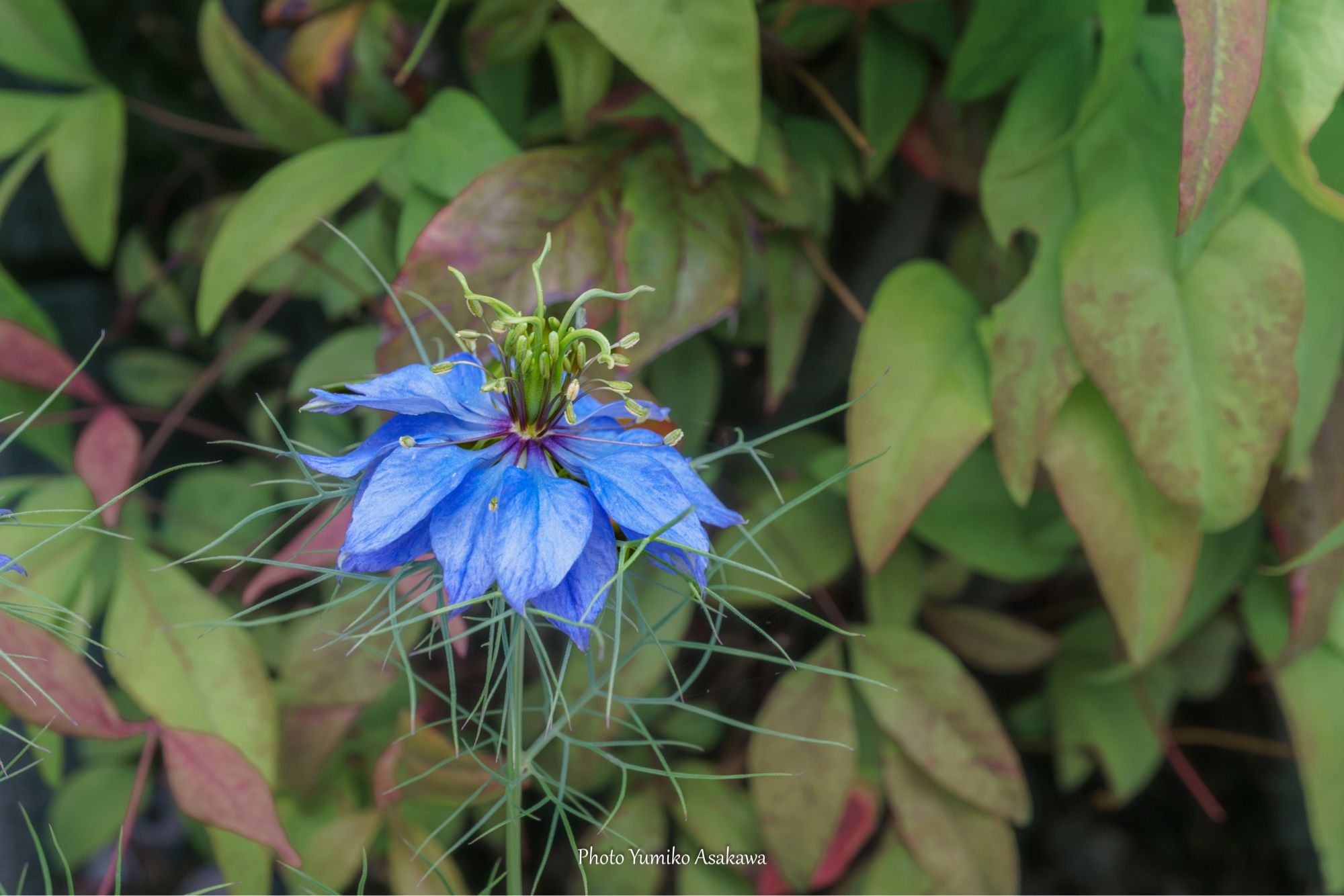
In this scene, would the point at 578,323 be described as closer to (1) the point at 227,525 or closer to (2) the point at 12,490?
(2) the point at 12,490

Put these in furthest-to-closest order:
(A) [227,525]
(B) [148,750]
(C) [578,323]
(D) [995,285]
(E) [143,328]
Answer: (E) [143,328]
(A) [227,525]
(D) [995,285]
(B) [148,750]
(C) [578,323]

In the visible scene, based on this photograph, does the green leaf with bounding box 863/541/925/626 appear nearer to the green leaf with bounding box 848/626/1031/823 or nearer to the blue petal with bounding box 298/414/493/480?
the green leaf with bounding box 848/626/1031/823

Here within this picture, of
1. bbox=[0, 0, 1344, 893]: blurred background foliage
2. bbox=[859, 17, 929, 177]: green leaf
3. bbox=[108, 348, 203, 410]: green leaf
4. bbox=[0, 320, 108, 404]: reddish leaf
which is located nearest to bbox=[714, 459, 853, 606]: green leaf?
bbox=[0, 0, 1344, 893]: blurred background foliage

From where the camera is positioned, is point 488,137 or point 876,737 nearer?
point 488,137

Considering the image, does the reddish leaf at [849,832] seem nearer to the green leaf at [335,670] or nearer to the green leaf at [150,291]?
the green leaf at [335,670]

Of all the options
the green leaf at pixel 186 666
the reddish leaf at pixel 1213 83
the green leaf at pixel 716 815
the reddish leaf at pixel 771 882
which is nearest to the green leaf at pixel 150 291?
the green leaf at pixel 186 666

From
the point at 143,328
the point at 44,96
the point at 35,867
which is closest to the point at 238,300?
the point at 143,328

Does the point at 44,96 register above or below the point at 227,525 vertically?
above

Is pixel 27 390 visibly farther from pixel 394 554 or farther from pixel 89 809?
pixel 394 554
